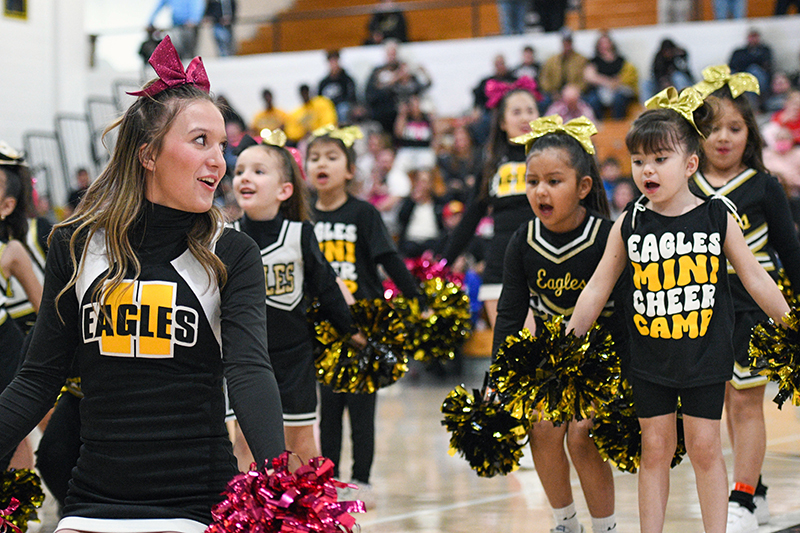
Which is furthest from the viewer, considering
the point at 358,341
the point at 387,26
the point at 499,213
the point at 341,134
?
the point at 387,26

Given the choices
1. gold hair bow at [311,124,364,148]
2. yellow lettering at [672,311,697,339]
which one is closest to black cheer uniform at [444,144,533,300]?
gold hair bow at [311,124,364,148]

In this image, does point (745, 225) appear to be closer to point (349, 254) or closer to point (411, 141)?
point (349, 254)

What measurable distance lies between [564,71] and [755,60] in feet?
6.93

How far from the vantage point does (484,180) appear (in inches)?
196

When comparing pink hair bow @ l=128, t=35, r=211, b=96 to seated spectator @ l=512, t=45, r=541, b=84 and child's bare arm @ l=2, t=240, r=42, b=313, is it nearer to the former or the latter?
child's bare arm @ l=2, t=240, r=42, b=313

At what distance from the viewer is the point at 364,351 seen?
4055 mm

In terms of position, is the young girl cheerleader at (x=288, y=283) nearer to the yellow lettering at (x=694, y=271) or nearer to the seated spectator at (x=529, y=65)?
the yellow lettering at (x=694, y=271)

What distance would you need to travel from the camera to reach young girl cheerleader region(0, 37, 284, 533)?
6.55 ft

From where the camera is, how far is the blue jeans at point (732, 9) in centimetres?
1150

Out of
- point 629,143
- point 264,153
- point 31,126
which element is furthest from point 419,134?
point 629,143

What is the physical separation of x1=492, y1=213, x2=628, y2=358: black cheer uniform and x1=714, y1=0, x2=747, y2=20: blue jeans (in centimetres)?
920

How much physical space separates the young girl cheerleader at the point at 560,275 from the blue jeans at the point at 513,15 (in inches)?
377

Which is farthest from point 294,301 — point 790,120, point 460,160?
point 460,160

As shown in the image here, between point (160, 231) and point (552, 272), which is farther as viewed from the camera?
point (552, 272)
